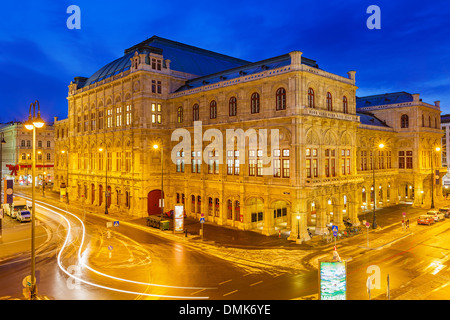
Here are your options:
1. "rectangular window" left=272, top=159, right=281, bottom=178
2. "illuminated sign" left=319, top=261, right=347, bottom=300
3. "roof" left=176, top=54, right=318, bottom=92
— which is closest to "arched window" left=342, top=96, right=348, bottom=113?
"roof" left=176, top=54, right=318, bottom=92

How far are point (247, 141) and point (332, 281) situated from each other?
26869 mm

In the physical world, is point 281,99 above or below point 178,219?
above

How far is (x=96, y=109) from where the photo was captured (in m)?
61.1

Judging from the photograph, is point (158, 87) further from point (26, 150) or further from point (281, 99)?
point (26, 150)

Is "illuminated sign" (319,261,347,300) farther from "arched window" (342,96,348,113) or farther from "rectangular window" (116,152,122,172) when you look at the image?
"rectangular window" (116,152,122,172)

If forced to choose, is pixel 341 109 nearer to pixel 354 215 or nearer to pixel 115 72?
pixel 354 215

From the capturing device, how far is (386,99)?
6562 cm

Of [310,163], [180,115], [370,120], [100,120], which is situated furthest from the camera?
[370,120]

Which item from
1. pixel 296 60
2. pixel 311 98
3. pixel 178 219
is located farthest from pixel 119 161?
pixel 296 60

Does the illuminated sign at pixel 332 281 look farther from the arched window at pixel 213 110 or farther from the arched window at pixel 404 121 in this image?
Answer: the arched window at pixel 404 121

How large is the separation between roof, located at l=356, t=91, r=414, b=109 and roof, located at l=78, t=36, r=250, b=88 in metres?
30.6

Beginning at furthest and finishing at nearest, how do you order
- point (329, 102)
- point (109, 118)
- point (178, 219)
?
point (109, 118) → point (329, 102) → point (178, 219)
